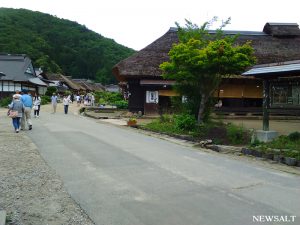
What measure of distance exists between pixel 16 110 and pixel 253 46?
20.9 meters

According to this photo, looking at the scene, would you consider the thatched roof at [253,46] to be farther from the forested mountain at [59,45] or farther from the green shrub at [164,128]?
the forested mountain at [59,45]

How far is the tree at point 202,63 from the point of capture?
1501 cm

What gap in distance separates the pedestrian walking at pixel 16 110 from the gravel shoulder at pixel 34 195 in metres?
5.56

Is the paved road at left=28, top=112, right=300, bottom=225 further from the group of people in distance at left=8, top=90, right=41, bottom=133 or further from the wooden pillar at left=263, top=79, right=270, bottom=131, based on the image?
the group of people in distance at left=8, top=90, right=41, bottom=133

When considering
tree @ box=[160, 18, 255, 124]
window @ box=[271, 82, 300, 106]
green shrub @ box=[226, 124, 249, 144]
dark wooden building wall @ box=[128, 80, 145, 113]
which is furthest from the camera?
dark wooden building wall @ box=[128, 80, 145, 113]

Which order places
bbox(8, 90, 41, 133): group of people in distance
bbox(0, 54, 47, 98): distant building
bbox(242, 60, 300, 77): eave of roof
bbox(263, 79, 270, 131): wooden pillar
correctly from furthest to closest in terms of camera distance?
1. bbox(0, 54, 47, 98): distant building
2. bbox(8, 90, 41, 133): group of people in distance
3. bbox(263, 79, 270, 131): wooden pillar
4. bbox(242, 60, 300, 77): eave of roof

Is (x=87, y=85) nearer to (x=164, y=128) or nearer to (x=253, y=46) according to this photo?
(x=253, y=46)

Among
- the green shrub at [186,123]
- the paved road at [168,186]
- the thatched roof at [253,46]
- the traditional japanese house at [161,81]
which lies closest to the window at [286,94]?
the paved road at [168,186]

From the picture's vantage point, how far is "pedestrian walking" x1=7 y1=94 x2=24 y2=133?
600 inches

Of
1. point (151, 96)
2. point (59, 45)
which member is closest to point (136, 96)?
point (151, 96)

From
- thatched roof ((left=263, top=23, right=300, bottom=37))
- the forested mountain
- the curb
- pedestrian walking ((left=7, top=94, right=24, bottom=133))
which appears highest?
the forested mountain

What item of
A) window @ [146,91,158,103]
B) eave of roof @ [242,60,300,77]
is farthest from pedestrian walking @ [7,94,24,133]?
window @ [146,91,158,103]

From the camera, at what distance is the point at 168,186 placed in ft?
22.5

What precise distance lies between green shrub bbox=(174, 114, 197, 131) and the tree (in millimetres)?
519
